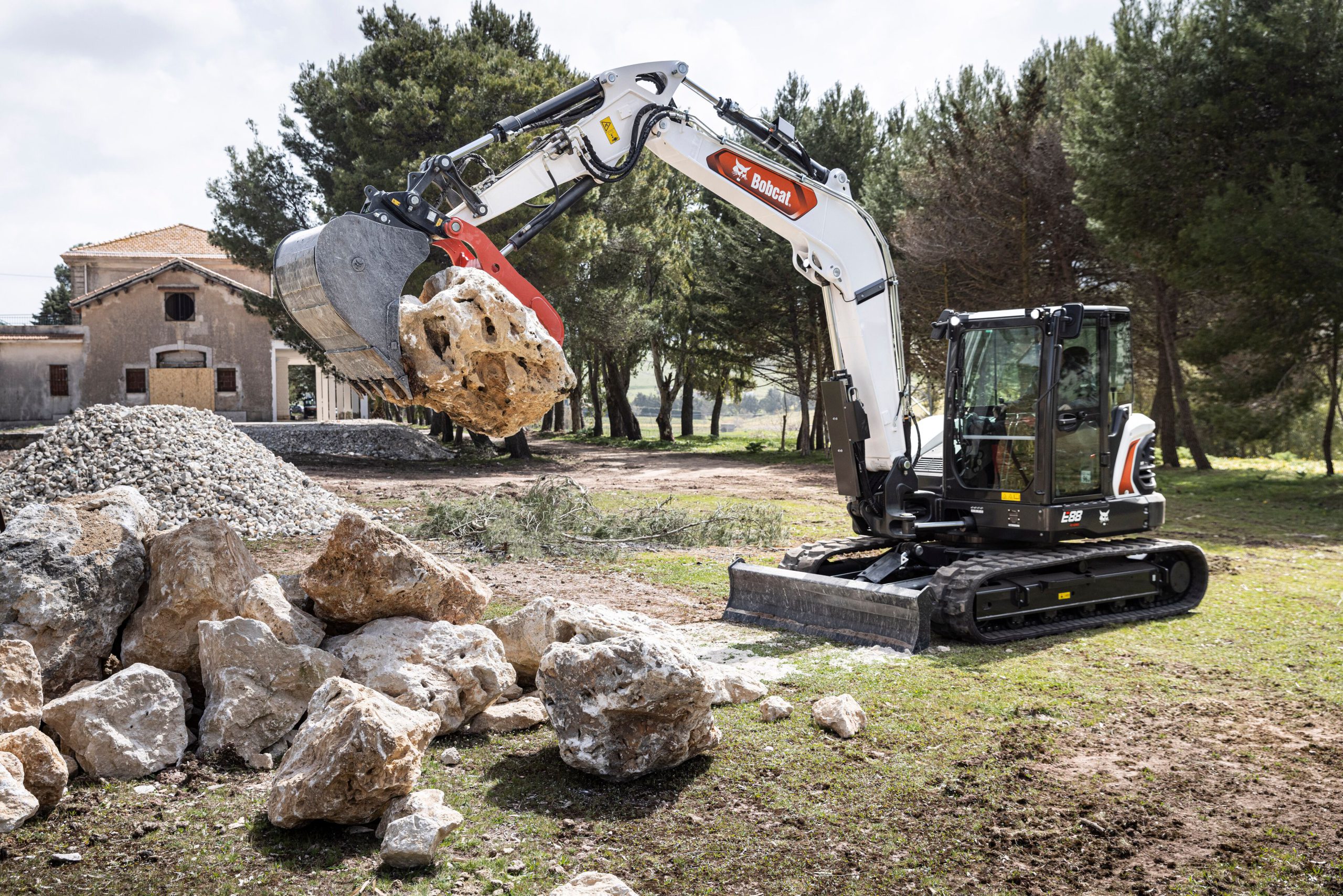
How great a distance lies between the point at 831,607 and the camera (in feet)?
25.4

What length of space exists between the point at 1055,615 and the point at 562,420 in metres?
41.1

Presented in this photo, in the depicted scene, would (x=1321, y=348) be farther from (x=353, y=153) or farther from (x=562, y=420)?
(x=562, y=420)

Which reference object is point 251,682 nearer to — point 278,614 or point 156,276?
point 278,614

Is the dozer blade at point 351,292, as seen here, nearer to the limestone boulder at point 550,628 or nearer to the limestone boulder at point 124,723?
the limestone boulder at point 550,628

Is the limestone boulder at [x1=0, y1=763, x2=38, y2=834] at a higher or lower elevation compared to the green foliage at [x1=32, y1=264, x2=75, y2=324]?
lower

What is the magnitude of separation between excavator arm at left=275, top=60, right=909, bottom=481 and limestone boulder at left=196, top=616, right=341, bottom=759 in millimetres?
1470

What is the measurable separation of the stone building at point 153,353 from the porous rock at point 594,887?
29.3 metres

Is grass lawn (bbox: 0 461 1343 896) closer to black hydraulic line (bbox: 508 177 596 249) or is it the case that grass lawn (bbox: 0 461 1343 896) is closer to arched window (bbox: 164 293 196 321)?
black hydraulic line (bbox: 508 177 596 249)

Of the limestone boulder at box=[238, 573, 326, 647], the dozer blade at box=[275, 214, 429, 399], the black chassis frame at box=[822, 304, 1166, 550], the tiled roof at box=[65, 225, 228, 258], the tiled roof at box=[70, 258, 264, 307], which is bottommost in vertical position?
the limestone boulder at box=[238, 573, 326, 647]

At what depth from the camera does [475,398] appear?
5441 mm

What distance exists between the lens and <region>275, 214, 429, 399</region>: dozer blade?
195 inches

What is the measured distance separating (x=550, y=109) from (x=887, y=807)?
4.97 meters

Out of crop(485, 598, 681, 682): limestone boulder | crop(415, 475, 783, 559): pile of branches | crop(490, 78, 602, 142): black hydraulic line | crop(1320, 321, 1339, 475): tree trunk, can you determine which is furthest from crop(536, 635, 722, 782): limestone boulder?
crop(1320, 321, 1339, 475): tree trunk

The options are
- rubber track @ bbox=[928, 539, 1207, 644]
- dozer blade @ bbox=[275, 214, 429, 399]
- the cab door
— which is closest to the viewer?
dozer blade @ bbox=[275, 214, 429, 399]
